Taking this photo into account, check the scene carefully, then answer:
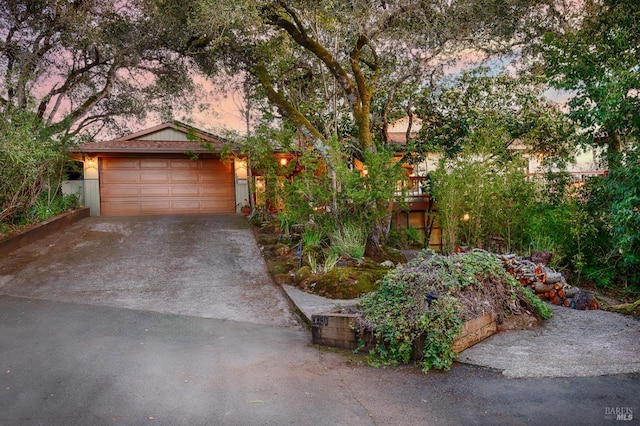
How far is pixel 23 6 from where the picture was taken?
461 inches

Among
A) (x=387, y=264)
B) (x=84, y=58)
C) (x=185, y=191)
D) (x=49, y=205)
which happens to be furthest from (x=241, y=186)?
(x=387, y=264)

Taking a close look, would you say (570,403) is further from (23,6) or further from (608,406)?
(23,6)

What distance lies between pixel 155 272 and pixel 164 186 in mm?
8279

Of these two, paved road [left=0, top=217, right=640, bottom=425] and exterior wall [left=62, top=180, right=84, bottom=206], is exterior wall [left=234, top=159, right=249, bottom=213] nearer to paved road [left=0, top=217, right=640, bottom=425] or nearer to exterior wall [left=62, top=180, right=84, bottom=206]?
exterior wall [left=62, top=180, right=84, bottom=206]

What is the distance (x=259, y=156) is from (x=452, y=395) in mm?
8918

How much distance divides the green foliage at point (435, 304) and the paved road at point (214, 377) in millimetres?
246

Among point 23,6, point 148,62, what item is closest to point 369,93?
point 148,62

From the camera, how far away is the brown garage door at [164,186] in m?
15.4

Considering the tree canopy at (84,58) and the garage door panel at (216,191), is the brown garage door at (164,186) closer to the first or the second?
the garage door panel at (216,191)

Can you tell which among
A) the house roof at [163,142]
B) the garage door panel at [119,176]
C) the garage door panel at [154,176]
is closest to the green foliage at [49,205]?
the garage door panel at [119,176]

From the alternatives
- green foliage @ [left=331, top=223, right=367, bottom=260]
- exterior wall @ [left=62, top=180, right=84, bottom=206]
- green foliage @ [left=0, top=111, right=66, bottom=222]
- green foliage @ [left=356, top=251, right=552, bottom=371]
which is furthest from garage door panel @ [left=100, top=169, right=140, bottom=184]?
green foliage @ [left=356, top=251, right=552, bottom=371]

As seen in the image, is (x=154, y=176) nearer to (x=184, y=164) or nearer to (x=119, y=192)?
(x=184, y=164)

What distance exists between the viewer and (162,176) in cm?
1574

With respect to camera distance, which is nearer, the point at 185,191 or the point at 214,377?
the point at 214,377
